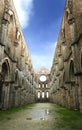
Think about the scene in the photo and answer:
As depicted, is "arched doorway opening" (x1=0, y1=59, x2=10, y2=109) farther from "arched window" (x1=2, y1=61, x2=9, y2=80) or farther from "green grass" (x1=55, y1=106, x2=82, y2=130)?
"green grass" (x1=55, y1=106, x2=82, y2=130)

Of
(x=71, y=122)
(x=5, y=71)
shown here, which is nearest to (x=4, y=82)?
(x=5, y=71)

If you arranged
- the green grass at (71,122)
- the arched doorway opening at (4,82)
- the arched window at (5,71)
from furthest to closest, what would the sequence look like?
the arched window at (5,71)
the arched doorway opening at (4,82)
the green grass at (71,122)

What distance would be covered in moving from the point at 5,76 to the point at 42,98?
152 ft

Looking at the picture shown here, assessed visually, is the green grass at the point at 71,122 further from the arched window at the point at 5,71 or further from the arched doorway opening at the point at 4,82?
the arched window at the point at 5,71

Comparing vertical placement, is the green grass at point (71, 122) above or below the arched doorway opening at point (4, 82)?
below

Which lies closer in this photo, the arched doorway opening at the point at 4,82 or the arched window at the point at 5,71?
the arched doorway opening at the point at 4,82

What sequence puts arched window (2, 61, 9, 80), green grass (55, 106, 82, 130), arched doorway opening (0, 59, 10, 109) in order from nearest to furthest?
green grass (55, 106, 82, 130)
arched doorway opening (0, 59, 10, 109)
arched window (2, 61, 9, 80)

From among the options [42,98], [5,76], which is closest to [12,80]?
[5,76]

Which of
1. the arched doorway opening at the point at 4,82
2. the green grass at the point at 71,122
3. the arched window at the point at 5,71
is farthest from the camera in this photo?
the arched window at the point at 5,71

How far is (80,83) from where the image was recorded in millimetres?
12406

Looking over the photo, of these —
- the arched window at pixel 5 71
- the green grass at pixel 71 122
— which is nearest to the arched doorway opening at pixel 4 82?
the arched window at pixel 5 71

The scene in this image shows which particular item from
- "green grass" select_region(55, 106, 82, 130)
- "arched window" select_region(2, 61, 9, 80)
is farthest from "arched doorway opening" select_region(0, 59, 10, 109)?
"green grass" select_region(55, 106, 82, 130)

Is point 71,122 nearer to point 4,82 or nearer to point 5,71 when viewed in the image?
point 4,82

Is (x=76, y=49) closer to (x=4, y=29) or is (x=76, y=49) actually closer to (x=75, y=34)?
(x=75, y=34)
